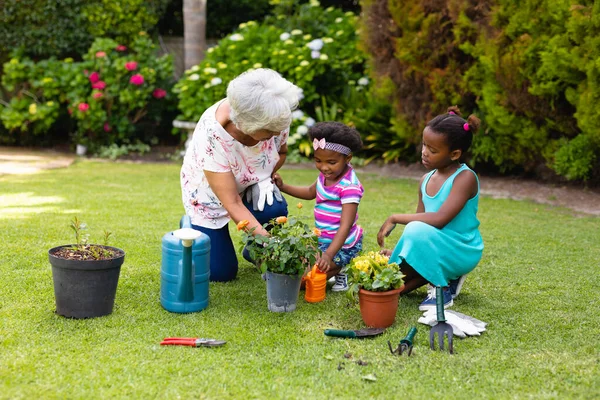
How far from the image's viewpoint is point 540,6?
665cm

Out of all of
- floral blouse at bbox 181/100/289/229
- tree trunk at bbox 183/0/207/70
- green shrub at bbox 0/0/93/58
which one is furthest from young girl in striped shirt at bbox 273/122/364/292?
green shrub at bbox 0/0/93/58

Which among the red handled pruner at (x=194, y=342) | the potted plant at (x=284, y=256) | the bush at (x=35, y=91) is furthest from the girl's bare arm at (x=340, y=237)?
the bush at (x=35, y=91)

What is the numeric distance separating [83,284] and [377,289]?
1431 mm

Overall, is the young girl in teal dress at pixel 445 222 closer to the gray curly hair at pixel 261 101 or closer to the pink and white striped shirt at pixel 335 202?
the pink and white striped shirt at pixel 335 202

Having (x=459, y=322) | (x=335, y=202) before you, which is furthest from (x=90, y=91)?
(x=459, y=322)

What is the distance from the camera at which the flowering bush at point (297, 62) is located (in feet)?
31.6

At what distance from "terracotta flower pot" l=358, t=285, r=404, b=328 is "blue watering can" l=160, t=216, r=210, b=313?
834mm

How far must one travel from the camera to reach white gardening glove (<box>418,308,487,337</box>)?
10.1ft

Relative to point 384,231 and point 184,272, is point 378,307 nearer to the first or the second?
point 384,231

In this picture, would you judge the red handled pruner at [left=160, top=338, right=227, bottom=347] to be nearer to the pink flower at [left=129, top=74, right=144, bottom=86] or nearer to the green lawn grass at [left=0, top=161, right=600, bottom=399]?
the green lawn grass at [left=0, top=161, right=600, bottom=399]

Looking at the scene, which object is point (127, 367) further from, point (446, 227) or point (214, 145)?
point (446, 227)

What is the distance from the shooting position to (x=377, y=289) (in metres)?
3.18

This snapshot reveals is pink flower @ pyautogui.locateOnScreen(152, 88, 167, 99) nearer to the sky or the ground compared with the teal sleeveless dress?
nearer to the sky

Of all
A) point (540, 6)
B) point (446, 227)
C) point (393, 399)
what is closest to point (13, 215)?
point (446, 227)
